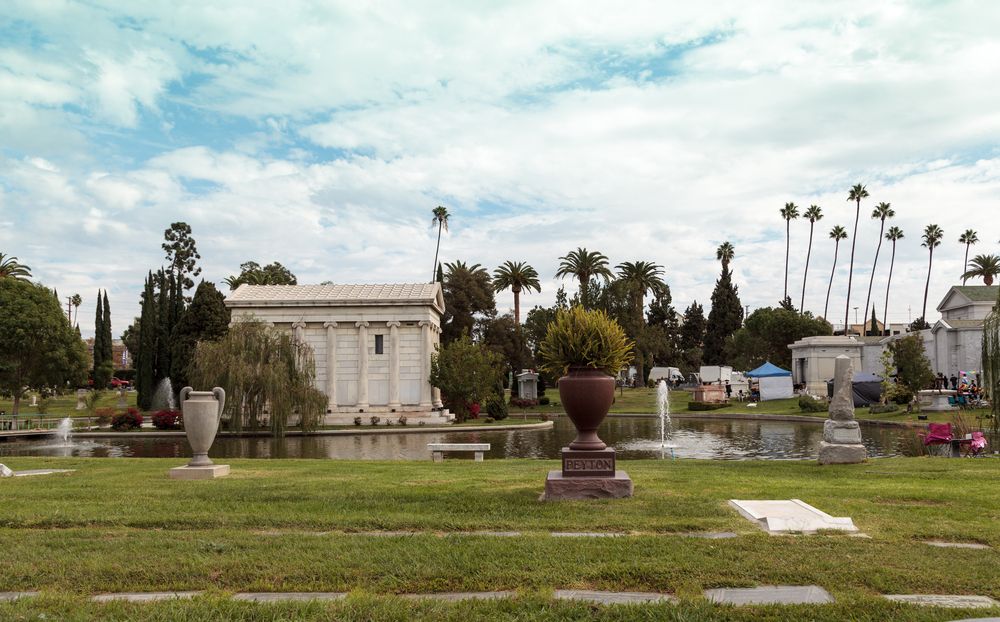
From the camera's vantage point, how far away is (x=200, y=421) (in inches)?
611

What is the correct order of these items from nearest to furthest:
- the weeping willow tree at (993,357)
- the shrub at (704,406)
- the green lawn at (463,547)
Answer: the green lawn at (463,547), the weeping willow tree at (993,357), the shrub at (704,406)

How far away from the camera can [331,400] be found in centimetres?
5062

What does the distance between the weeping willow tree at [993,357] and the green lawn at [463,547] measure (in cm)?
1300

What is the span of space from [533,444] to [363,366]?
21358 mm

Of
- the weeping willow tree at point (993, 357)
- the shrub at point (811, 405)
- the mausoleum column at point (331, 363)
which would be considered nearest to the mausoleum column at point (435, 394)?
the mausoleum column at point (331, 363)

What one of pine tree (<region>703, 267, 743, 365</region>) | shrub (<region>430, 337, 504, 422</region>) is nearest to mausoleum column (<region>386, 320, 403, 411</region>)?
shrub (<region>430, 337, 504, 422</region>)

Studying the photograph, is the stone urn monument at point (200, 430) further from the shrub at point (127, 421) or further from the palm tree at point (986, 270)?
the palm tree at point (986, 270)

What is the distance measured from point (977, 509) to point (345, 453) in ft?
78.8

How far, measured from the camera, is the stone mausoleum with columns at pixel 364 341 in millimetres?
50719

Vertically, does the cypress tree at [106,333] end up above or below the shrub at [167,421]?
above

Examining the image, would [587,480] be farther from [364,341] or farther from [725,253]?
[725,253]

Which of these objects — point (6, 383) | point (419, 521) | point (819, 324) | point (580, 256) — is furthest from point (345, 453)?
point (819, 324)

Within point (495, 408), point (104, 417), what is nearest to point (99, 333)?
point (104, 417)

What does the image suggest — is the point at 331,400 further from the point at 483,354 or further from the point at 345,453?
the point at 345,453
